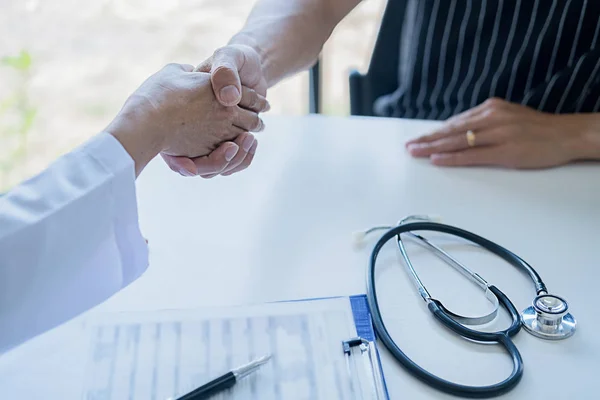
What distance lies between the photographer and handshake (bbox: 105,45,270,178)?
0.73 metres

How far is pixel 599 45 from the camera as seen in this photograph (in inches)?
41.2

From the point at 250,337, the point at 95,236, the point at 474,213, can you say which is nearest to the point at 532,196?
the point at 474,213

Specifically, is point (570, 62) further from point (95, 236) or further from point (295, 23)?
point (95, 236)

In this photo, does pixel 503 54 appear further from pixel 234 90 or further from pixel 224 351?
pixel 224 351

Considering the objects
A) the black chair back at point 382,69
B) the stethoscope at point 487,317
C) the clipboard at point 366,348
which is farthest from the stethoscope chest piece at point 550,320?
the black chair back at point 382,69

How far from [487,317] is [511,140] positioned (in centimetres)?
35

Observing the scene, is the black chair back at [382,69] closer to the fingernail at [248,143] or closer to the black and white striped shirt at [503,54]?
the black and white striped shirt at [503,54]

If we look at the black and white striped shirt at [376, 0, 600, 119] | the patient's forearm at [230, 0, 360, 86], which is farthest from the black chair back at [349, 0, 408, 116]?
the patient's forearm at [230, 0, 360, 86]

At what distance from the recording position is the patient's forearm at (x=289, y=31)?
A: 1011mm

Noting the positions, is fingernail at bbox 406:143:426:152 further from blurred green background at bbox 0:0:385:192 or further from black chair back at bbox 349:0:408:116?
blurred green background at bbox 0:0:385:192

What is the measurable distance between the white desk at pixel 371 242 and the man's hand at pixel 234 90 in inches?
1.6

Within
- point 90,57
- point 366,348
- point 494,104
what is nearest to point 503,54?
point 494,104

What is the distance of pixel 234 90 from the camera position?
838 mm

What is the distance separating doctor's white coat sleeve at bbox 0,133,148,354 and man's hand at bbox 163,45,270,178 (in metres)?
0.17
